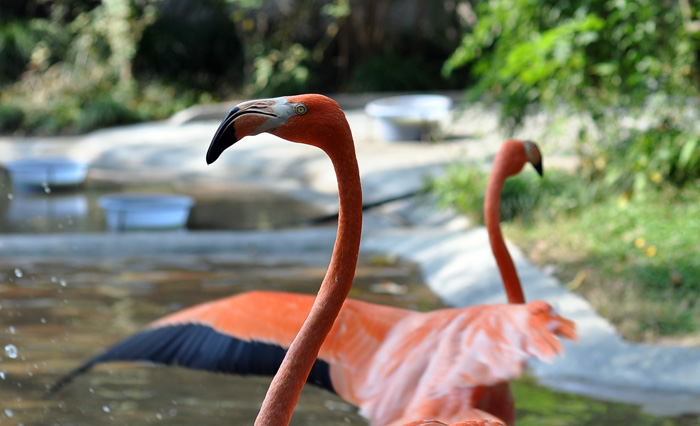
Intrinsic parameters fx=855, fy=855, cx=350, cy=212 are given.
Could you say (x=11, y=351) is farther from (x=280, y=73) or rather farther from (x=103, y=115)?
(x=280, y=73)

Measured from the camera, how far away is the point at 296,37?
17.8m

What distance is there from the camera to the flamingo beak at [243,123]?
1.57 m

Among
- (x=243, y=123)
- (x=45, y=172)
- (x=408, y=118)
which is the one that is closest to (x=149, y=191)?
(x=45, y=172)

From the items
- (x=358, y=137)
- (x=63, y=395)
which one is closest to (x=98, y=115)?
(x=358, y=137)

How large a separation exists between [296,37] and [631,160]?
12.0 metres

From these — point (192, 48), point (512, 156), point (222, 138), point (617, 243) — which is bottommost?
point (192, 48)

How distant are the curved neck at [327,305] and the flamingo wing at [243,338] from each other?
2.94 ft

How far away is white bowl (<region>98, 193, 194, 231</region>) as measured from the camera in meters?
7.17

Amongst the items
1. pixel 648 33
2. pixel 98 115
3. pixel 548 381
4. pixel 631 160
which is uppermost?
pixel 648 33

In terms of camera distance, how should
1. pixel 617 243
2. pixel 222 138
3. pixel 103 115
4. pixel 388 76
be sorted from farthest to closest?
1. pixel 388 76
2. pixel 103 115
3. pixel 617 243
4. pixel 222 138

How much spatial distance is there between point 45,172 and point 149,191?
1.15 m

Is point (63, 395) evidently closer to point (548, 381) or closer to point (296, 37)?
point (548, 381)

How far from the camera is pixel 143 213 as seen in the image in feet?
23.6

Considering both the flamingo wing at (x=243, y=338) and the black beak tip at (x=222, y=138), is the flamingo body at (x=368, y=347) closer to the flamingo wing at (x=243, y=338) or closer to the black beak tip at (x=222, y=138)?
the flamingo wing at (x=243, y=338)
